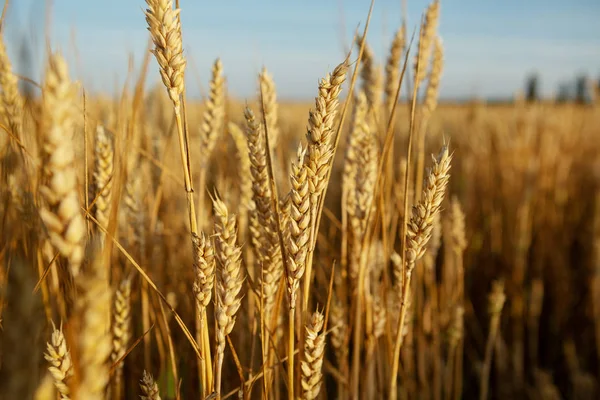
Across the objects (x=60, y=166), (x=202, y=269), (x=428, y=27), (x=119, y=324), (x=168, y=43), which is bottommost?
(x=119, y=324)

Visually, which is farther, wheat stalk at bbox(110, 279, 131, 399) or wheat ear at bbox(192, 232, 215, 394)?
wheat stalk at bbox(110, 279, 131, 399)

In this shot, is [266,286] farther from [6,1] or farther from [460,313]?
[460,313]

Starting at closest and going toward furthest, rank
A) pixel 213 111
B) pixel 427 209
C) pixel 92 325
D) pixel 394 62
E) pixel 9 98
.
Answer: pixel 92 325 → pixel 427 209 → pixel 9 98 → pixel 213 111 → pixel 394 62

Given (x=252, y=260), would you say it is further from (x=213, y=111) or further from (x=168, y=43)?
(x=168, y=43)

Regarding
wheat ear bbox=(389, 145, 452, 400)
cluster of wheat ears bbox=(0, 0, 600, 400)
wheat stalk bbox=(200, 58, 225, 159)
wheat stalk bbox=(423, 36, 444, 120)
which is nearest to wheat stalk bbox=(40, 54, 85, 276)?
cluster of wheat ears bbox=(0, 0, 600, 400)

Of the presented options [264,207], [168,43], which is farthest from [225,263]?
[168,43]

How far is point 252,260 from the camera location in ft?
3.70

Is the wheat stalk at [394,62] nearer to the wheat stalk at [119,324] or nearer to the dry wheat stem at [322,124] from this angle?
the dry wheat stem at [322,124]

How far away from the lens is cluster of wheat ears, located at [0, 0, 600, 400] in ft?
1.47

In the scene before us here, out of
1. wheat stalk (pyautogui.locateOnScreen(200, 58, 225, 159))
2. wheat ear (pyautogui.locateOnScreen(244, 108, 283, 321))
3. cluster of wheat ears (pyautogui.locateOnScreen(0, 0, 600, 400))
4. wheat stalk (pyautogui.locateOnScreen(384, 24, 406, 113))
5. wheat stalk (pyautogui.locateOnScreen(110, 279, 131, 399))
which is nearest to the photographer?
cluster of wheat ears (pyautogui.locateOnScreen(0, 0, 600, 400))

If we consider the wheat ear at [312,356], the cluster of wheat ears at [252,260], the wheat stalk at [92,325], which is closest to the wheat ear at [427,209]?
the cluster of wheat ears at [252,260]

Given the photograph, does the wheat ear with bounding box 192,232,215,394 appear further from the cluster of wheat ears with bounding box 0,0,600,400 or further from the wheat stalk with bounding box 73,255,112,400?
the wheat stalk with bounding box 73,255,112,400

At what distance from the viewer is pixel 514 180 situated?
9.87ft

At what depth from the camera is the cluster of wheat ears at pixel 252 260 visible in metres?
0.45
